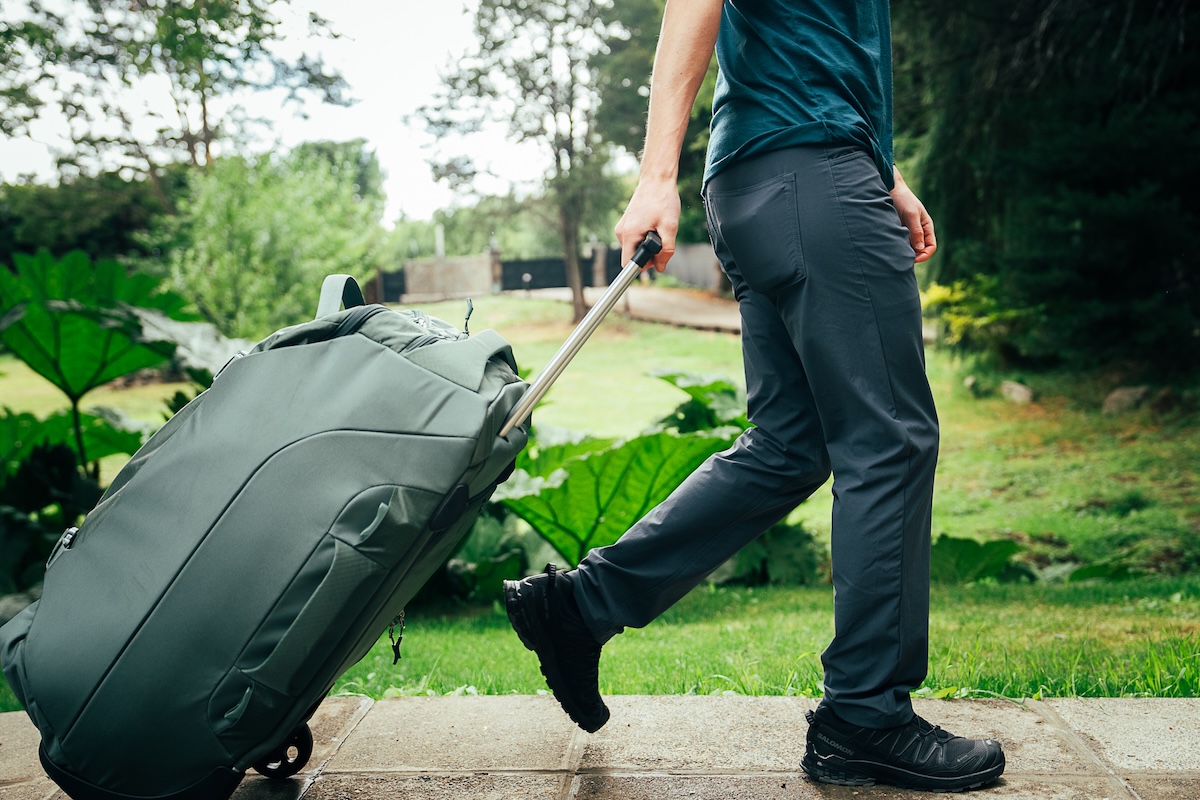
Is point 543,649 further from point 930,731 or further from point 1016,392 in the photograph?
point 1016,392

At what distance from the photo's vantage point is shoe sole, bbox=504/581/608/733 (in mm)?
1727

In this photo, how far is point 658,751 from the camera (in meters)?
1.73

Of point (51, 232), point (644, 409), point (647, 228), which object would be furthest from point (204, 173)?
point (647, 228)

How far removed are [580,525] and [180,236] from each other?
38.9ft

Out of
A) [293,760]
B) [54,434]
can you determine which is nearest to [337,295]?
[293,760]

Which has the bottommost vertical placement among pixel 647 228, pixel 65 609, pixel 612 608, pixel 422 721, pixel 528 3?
pixel 422 721

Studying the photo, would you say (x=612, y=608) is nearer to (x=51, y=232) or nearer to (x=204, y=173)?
(x=204, y=173)

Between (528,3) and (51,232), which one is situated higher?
(528,3)

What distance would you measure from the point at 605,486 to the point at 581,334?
2.13m

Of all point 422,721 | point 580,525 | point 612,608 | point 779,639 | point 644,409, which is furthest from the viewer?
point 644,409

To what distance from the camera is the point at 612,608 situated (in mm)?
1736

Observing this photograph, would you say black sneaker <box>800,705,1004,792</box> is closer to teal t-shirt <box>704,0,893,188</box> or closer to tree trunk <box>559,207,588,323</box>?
teal t-shirt <box>704,0,893,188</box>

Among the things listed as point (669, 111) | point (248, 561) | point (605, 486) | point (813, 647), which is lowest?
point (813, 647)

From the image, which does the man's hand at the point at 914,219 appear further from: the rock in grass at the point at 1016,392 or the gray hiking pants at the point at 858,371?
the rock in grass at the point at 1016,392
